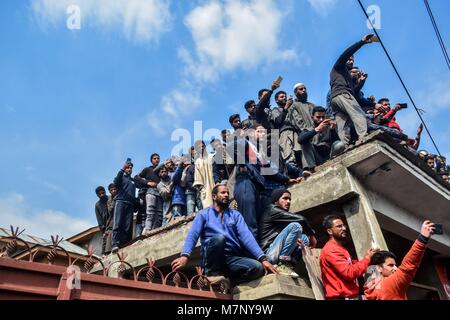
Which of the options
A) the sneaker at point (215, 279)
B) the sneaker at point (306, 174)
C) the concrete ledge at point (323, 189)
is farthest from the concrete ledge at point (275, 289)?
the sneaker at point (306, 174)

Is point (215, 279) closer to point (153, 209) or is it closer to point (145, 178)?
point (153, 209)

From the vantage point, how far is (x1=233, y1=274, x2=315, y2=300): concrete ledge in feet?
10.8

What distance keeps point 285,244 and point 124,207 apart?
4.86m

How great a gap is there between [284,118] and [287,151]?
86 centimetres

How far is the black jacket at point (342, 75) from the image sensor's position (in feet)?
20.1

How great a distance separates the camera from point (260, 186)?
16.0 ft

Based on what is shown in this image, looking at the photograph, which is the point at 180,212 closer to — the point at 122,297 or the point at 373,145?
the point at 373,145

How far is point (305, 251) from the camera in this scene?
3783 millimetres

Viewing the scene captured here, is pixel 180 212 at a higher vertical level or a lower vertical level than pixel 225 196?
higher

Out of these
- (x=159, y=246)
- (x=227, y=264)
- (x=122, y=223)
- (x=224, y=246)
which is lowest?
(x=227, y=264)

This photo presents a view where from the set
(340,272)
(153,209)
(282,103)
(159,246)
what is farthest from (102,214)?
(340,272)

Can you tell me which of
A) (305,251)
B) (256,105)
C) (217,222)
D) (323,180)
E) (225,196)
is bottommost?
(305,251)
